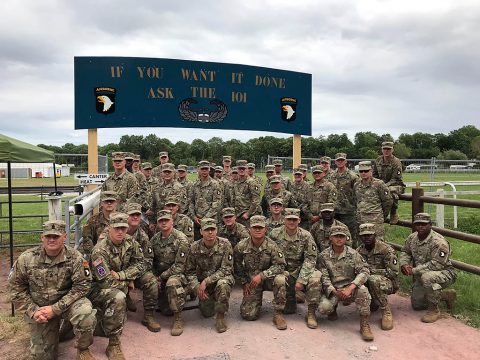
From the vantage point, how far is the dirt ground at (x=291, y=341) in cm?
405

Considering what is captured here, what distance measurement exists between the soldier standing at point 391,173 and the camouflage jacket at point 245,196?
2.08 metres

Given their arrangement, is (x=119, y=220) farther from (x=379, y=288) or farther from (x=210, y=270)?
(x=379, y=288)

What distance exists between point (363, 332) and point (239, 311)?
5.13 ft

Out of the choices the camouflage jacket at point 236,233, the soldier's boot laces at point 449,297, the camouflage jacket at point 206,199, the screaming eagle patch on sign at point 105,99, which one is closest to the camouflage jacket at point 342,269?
the soldier's boot laces at point 449,297

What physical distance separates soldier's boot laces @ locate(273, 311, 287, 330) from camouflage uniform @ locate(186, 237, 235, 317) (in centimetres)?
64

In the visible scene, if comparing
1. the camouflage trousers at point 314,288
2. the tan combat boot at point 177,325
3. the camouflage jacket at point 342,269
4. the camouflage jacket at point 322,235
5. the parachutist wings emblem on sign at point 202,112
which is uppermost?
the parachutist wings emblem on sign at point 202,112

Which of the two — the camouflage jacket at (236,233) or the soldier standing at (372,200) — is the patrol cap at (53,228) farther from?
the soldier standing at (372,200)

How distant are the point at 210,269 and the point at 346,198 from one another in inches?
114

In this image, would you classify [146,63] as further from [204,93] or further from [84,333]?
[84,333]

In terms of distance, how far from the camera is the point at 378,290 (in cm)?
489

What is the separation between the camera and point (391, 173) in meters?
6.69

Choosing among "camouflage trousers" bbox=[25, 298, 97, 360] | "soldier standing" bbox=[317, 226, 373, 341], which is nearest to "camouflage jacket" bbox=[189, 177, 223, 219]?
"soldier standing" bbox=[317, 226, 373, 341]

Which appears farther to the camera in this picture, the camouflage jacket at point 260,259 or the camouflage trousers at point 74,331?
the camouflage jacket at point 260,259

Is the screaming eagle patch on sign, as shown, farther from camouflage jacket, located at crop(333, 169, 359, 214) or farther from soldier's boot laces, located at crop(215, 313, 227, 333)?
soldier's boot laces, located at crop(215, 313, 227, 333)
